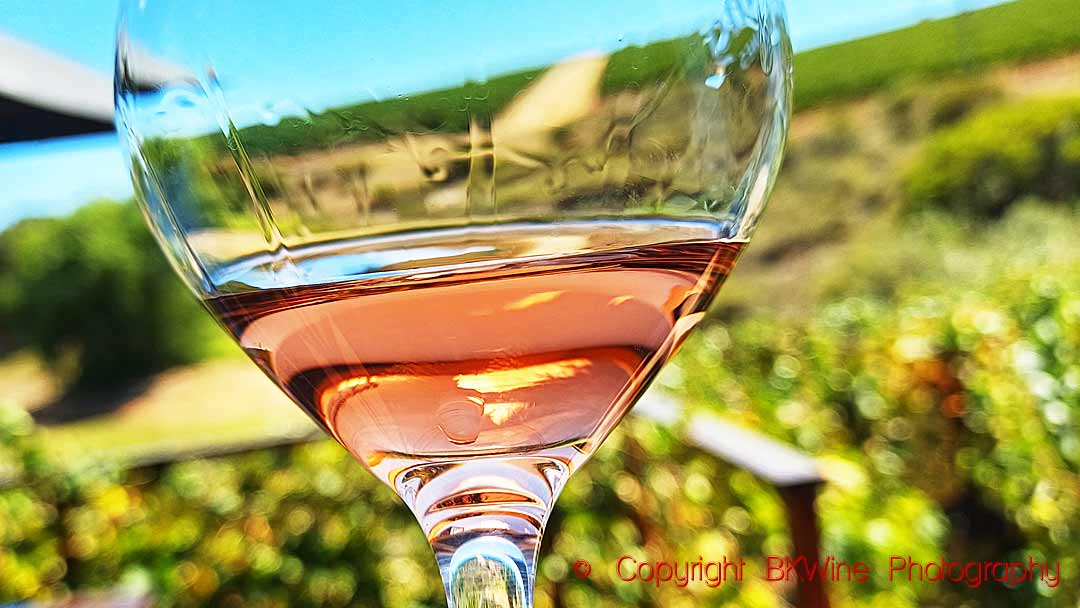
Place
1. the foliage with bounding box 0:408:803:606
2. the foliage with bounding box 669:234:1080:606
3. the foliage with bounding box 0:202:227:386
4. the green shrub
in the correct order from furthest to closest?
the foliage with bounding box 0:202:227:386
the green shrub
the foliage with bounding box 669:234:1080:606
the foliage with bounding box 0:408:803:606

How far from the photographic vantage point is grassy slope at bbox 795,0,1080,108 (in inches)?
326

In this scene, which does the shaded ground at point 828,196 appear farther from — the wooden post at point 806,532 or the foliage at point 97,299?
the wooden post at point 806,532

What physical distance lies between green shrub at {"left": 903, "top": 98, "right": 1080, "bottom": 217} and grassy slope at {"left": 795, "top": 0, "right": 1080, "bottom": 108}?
1.84ft

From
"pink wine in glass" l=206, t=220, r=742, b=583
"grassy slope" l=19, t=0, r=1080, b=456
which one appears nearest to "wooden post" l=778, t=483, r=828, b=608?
"pink wine in glass" l=206, t=220, r=742, b=583

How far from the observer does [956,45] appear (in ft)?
27.8

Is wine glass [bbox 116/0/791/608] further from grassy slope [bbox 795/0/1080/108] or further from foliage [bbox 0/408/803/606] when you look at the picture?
grassy slope [bbox 795/0/1080/108]

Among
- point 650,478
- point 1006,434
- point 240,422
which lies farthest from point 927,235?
point 240,422

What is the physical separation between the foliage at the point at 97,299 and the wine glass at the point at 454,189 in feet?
33.7

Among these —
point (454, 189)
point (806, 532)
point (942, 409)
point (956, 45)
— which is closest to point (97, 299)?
point (956, 45)

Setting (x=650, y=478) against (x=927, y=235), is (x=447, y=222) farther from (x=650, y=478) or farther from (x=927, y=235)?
(x=927, y=235)

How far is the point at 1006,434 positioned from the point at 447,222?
349 centimetres

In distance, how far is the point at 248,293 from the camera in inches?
11.7

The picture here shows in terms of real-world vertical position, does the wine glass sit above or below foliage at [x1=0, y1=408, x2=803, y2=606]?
above

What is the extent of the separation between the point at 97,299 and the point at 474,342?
37.0 feet
